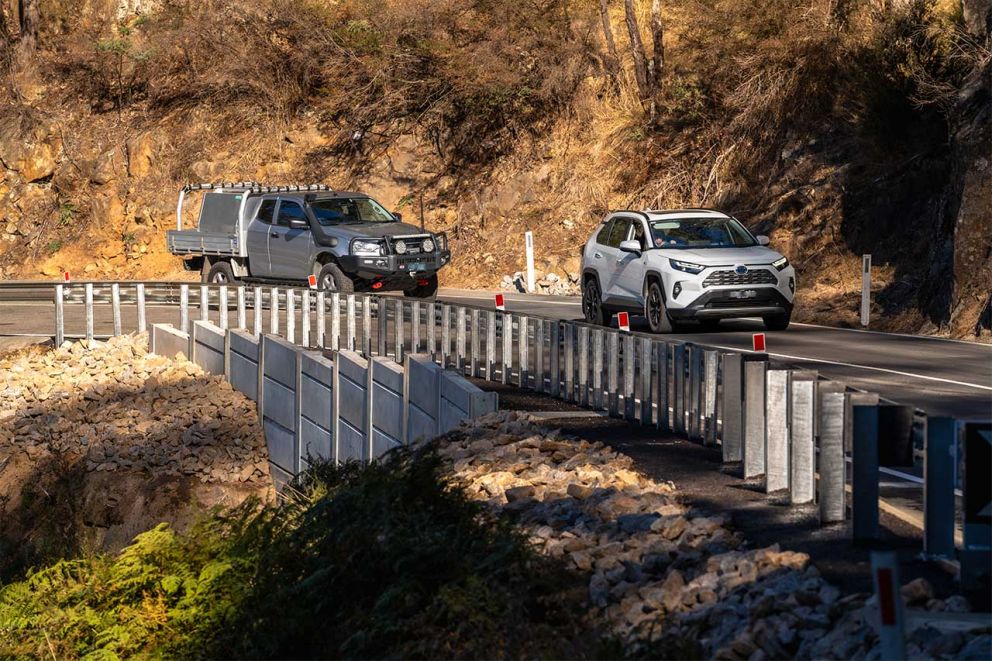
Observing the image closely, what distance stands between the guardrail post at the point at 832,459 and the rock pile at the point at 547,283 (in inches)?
960

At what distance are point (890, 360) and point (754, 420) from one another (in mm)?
9040

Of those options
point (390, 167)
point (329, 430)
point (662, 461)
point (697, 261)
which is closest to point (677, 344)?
point (662, 461)

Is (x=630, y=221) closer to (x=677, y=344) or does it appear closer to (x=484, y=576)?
(x=677, y=344)

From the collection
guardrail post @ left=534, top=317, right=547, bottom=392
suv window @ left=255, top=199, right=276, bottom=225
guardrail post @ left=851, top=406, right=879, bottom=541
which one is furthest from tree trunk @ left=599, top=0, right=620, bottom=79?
guardrail post @ left=851, top=406, right=879, bottom=541

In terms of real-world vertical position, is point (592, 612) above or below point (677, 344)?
below

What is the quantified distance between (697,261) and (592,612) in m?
13.8

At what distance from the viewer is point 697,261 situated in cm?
2108

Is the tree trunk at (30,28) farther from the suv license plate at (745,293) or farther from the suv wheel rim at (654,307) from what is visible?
the suv license plate at (745,293)

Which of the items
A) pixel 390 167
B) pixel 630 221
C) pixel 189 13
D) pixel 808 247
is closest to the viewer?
pixel 630 221

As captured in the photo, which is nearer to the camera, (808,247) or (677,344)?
(677,344)

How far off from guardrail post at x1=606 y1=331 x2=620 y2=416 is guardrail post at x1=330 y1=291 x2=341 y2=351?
7.19 metres

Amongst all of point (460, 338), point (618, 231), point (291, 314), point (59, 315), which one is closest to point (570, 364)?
point (460, 338)

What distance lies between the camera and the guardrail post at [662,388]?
1337cm

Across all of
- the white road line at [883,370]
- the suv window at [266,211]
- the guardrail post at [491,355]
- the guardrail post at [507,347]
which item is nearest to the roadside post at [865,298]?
the white road line at [883,370]
